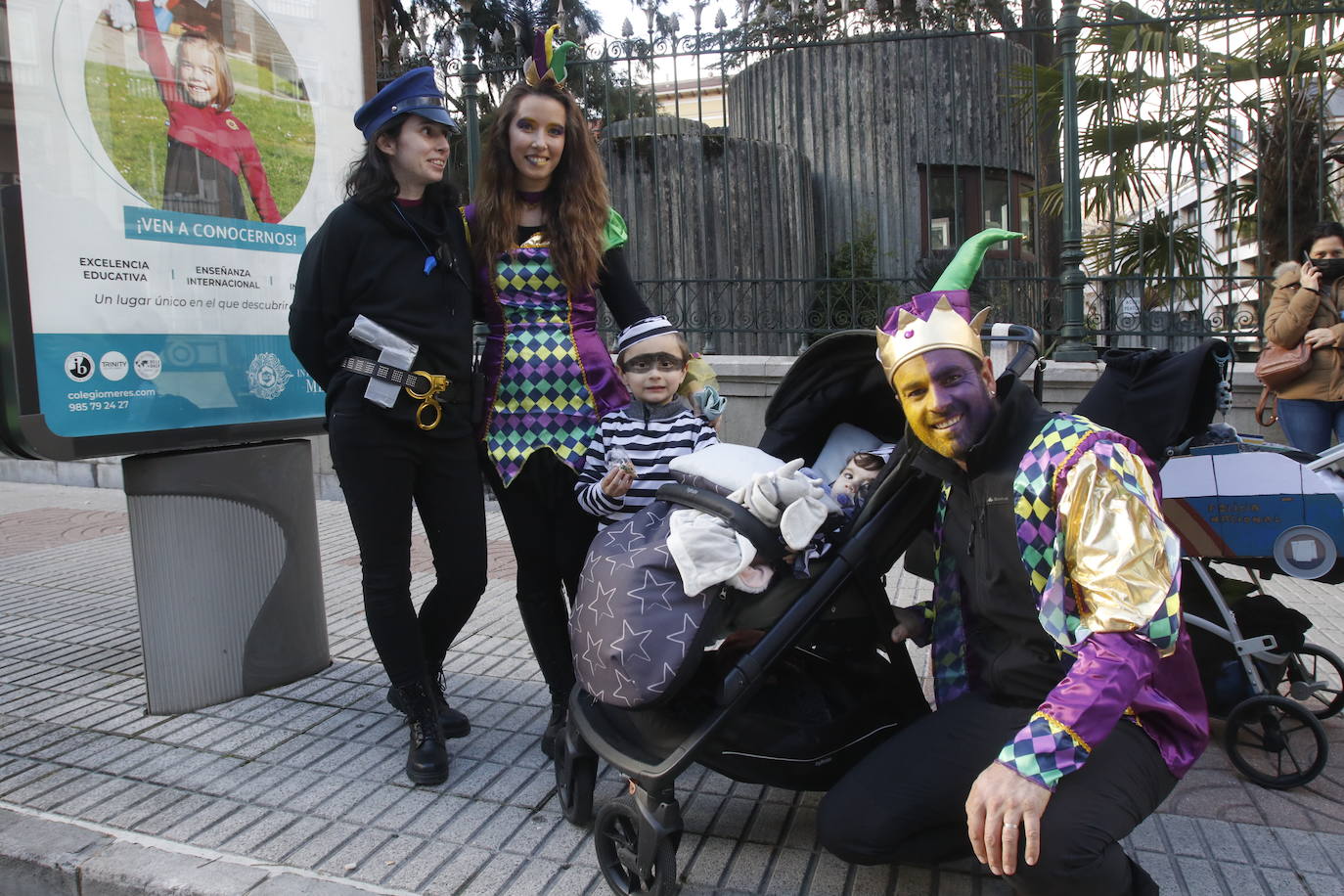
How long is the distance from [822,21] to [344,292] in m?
4.82

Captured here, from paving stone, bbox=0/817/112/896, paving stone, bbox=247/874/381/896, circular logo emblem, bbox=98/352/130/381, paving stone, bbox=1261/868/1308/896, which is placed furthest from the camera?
circular logo emblem, bbox=98/352/130/381

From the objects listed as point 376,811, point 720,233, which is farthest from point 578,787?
point 720,233

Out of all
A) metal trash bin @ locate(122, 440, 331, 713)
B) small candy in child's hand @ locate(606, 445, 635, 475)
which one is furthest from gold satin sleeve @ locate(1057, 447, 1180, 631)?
metal trash bin @ locate(122, 440, 331, 713)

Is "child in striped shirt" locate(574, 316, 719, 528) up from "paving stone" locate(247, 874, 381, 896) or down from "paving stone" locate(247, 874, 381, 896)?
up

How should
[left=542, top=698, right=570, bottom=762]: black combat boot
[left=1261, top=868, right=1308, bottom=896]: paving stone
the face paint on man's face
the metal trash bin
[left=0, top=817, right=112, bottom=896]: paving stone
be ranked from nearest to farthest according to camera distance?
the face paint on man's face < [left=1261, top=868, right=1308, bottom=896]: paving stone < [left=0, top=817, right=112, bottom=896]: paving stone < [left=542, top=698, right=570, bottom=762]: black combat boot < the metal trash bin

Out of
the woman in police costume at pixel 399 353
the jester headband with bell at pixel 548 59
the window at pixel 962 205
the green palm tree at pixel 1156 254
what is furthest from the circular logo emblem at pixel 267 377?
the window at pixel 962 205

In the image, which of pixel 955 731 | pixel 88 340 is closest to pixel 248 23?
pixel 88 340

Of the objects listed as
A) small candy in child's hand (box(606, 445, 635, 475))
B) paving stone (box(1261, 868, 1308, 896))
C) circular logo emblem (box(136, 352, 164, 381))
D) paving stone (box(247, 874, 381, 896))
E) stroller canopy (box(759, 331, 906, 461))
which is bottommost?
paving stone (box(1261, 868, 1308, 896))

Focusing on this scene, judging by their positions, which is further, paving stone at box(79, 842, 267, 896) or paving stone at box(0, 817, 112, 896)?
paving stone at box(0, 817, 112, 896)

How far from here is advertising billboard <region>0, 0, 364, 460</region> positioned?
3.28 metres

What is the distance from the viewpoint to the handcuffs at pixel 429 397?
3051mm

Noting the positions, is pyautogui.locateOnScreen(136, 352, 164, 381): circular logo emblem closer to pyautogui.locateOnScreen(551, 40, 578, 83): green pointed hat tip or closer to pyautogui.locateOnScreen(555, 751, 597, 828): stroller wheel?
pyautogui.locateOnScreen(551, 40, 578, 83): green pointed hat tip

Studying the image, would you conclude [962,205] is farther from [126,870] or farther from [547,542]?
[126,870]

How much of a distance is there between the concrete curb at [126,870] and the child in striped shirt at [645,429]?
46.1 inches
